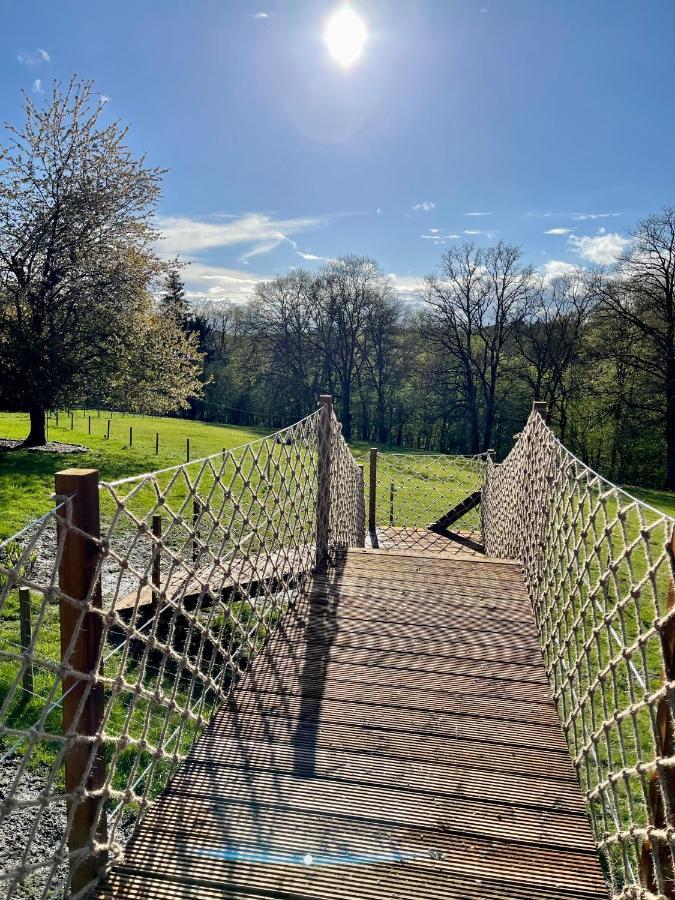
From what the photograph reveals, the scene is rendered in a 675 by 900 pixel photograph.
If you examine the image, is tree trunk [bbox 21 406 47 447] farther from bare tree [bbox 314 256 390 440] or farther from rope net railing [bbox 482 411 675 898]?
bare tree [bbox 314 256 390 440]

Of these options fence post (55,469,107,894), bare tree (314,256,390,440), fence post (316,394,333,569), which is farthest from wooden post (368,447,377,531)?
bare tree (314,256,390,440)

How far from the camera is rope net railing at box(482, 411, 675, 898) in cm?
145

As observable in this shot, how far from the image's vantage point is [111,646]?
154 inches

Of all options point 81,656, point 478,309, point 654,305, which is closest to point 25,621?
point 81,656

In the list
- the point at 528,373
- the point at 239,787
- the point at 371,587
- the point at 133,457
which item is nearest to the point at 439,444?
the point at 528,373

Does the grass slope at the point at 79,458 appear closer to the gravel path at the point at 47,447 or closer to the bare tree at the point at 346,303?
the gravel path at the point at 47,447

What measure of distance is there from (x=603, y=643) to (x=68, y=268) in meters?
10.9

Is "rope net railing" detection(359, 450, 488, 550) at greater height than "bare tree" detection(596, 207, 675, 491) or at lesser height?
lesser

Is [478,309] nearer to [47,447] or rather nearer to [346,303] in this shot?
[346,303]

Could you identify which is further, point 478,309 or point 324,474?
point 478,309

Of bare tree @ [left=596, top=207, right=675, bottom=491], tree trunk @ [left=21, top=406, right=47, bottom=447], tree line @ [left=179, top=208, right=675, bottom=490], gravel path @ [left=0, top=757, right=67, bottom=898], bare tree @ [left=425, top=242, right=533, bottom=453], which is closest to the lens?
gravel path @ [left=0, top=757, right=67, bottom=898]

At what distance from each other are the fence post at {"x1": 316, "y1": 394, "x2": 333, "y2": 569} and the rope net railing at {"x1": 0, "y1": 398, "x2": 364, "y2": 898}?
11 mm

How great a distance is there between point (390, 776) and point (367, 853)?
314 millimetres

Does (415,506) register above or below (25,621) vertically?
below
